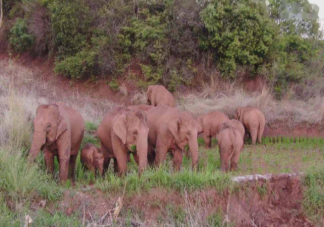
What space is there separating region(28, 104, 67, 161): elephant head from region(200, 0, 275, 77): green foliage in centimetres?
1358

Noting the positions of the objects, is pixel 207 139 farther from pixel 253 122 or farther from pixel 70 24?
pixel 70 24

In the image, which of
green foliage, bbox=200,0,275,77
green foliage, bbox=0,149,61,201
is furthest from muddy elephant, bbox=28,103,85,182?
green foliage, bbox=200,0,275,77

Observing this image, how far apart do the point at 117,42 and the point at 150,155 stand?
15.2 meters

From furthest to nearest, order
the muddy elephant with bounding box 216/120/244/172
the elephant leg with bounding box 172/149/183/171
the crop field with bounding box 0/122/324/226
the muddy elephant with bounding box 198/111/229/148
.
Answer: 1. the muddy elephant with bounding box 198/111/229/148
2. the muddy elephant with bounding box 216/120/244/172
3. the elephant leg with bounding box 172/149/183/171
4. the crop field with bounding box 0/122/324/226

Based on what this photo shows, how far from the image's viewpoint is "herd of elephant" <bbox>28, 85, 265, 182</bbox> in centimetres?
838

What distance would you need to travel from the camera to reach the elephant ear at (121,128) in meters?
8.50

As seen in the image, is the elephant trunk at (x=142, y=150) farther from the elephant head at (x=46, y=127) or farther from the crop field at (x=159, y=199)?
the elephant head at (x=46, y=127)

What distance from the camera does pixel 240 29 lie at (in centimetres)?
2066

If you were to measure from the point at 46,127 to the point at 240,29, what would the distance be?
14291 mm

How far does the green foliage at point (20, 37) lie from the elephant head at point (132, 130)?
20787mm

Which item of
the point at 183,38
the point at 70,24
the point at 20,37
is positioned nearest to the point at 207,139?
the point at 183,38

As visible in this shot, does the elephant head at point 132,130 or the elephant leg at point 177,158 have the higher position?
the elephant head at point 132,130

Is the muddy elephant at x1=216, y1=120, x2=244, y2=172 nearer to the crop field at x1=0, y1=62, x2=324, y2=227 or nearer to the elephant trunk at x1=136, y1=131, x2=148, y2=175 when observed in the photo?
the crop field at x1=0, y1=62, x2=324, y2=227

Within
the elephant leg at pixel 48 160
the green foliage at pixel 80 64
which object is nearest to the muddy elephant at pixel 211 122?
the elephant leg at pixel 48 160
